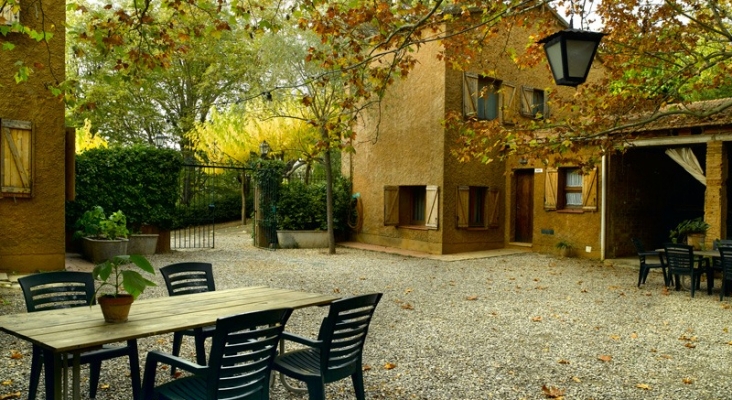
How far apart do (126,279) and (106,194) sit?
9.41 meters

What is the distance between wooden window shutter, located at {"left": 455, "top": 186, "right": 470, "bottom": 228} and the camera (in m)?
13.0

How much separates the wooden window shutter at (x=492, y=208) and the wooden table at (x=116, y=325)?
10.6 m

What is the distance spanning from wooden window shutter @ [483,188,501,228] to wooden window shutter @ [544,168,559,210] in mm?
1282

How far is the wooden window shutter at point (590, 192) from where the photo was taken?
A: 12211 mm

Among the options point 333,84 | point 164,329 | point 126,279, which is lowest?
point 164,329

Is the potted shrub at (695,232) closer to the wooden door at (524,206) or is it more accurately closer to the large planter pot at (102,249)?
the wooden door at (524,206)

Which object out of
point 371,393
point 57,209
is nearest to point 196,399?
point 371,393

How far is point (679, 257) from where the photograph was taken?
8.20 metres

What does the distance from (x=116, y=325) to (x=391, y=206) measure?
37.6ft

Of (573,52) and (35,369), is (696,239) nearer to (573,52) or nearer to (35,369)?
(573,52)

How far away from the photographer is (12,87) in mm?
8156

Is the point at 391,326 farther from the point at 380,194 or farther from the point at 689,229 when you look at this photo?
the point at 380,194

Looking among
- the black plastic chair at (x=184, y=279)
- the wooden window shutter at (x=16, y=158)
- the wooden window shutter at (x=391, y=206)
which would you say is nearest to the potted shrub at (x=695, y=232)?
the wooden window shutter at (x=391, y=206)

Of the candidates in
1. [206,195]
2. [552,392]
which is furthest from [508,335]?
[206,195]
